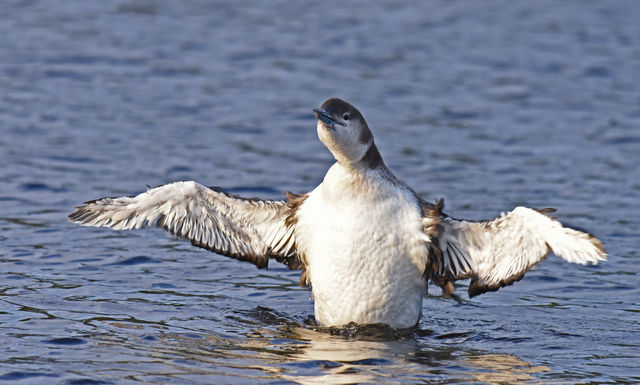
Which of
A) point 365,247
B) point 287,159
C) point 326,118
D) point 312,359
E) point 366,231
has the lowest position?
point 312,359

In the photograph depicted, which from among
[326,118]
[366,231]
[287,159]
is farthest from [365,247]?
[287,159]

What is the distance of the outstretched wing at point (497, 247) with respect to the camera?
27.8 ft

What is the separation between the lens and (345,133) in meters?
8.87

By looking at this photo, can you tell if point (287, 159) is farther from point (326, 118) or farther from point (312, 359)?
point (312, 359)

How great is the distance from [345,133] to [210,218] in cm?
166

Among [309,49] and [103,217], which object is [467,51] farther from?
[103,217]

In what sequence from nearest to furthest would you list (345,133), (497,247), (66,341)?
(66,341) → (345,133) → (497,247)

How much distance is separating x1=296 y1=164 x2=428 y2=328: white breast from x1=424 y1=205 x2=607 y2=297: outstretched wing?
220 mm

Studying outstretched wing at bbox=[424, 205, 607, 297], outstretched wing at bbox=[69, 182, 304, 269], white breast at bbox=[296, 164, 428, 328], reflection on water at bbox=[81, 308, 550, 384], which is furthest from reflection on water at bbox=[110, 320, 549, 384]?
outstretched wing at bbox=[69, 182, 304, 269]

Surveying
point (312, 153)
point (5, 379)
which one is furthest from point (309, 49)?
point (5, 379)

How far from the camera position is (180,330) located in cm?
928

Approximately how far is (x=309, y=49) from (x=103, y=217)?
1138 cm

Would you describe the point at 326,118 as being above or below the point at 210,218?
above

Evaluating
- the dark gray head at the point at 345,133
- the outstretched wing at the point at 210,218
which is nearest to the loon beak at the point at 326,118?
the dark gray head at the point at 345,133
